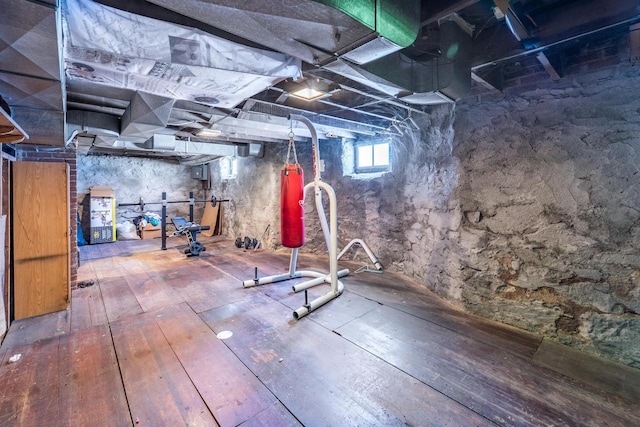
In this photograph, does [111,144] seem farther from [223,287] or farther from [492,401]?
[492,401]

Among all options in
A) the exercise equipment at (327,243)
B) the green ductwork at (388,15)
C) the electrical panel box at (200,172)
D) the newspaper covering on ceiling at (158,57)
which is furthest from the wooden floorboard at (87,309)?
the electrical panel box at (200,172)

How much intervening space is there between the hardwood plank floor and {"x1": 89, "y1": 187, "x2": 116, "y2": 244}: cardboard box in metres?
4.23

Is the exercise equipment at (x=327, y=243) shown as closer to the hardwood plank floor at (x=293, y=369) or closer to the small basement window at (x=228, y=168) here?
the hardwood plank floor at (x=293, y=369)

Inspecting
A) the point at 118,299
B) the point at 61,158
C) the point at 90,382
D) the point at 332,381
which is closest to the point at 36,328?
the point at 118,299

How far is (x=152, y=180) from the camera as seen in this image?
25.0 ft

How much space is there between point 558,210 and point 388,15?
1.88 metres

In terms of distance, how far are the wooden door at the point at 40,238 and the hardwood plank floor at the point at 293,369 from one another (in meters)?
0.20

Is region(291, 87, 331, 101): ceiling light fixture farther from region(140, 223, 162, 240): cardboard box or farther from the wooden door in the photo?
region(140, 223, 162, 240): cardboard box

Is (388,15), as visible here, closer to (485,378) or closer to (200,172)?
(485,378)

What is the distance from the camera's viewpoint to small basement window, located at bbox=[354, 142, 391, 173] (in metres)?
3.98

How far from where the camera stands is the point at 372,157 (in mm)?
4156

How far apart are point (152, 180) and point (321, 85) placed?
7036mm

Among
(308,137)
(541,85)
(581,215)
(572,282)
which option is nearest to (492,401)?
(572,282)

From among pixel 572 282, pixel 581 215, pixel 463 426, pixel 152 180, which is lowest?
pixel 463 426
